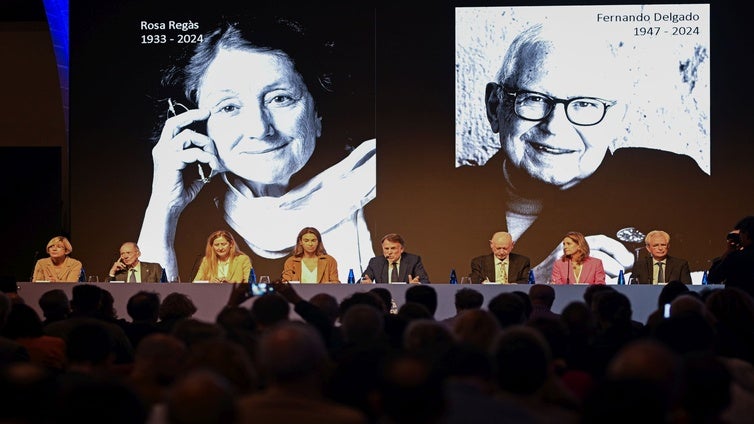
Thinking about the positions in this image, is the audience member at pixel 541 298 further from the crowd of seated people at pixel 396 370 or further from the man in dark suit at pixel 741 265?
the crowd of seated people at pixel 396 370

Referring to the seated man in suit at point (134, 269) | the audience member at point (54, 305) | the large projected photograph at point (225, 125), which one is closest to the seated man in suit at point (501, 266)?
the large projected photograph at point (225, 125)

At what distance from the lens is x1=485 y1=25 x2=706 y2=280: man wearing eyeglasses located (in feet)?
30.9

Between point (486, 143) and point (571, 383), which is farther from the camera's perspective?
point (486, 143)

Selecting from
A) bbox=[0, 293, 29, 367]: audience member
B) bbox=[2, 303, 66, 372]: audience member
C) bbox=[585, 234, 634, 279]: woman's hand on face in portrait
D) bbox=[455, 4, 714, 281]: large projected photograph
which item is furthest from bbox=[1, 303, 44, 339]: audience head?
bbox=[585, 234, 634, 279]: woman's hand on face in portrait

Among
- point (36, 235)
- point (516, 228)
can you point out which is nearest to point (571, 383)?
point (516, 228)

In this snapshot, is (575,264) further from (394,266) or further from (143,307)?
(143,307)

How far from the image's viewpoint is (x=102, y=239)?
997cm

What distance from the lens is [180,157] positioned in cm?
985

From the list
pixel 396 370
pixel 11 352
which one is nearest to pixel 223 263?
pixel 11 352

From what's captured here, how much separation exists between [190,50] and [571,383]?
23.2 ft

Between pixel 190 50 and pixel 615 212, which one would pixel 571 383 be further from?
pixel 190 50

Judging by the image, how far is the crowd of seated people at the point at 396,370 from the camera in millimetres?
2197

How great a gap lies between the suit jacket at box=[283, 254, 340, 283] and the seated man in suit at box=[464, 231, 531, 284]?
1.06 meters

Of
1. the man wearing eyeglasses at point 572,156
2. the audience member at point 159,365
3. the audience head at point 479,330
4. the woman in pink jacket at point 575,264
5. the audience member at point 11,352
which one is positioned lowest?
the audience member at point 11,352
